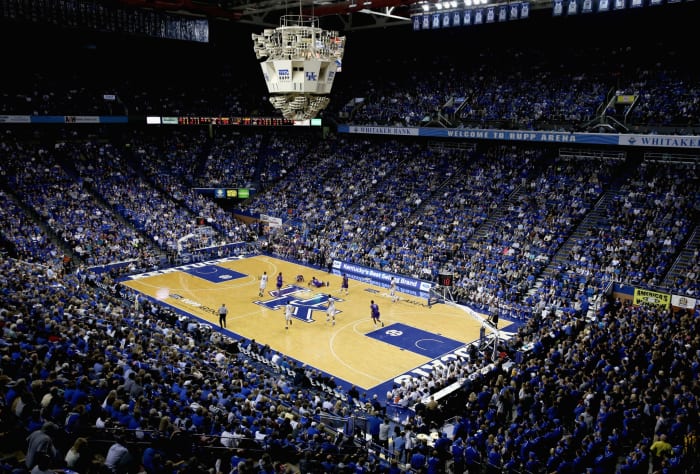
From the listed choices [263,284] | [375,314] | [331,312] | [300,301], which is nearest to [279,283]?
[263,284]

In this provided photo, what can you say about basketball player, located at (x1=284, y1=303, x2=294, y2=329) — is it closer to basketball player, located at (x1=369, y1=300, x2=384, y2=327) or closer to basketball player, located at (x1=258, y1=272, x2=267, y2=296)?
basketball player, located at (x1=369, y1=300, x2=384, y2=327)

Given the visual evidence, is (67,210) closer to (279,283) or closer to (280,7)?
(279,283)

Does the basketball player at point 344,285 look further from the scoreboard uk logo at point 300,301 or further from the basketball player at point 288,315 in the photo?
the basketball player at point 288,315

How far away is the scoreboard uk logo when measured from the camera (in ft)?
99.1

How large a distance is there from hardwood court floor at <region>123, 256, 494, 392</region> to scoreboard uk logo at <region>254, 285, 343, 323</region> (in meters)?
0.06

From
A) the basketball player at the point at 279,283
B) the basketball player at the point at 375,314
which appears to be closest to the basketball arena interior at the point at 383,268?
the basketball player at the point at 375,314

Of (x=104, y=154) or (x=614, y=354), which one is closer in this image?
(x=614, y=354)

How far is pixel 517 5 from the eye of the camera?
34.4 metres

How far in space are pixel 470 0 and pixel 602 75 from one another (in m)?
12.1

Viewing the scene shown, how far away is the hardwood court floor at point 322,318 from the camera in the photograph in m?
24.4

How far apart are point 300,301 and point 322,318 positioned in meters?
3.11

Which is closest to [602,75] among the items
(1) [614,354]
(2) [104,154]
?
(1) [614,354]

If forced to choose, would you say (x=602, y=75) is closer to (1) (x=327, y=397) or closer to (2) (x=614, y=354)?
(2) (x=614, y=354)

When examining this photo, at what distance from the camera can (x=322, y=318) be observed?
96.4 feet
